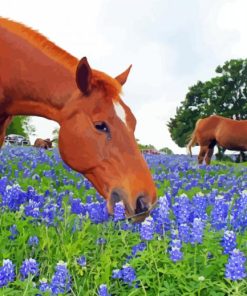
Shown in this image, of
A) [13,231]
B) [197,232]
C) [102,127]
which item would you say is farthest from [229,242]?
[13,231]

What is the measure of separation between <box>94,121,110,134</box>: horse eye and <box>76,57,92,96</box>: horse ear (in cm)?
33

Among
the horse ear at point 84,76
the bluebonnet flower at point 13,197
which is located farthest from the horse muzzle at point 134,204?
the bluebonnet flower at point 13,197

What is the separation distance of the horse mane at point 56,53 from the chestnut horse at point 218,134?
60.2 feet

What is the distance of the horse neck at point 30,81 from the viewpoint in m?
5.34

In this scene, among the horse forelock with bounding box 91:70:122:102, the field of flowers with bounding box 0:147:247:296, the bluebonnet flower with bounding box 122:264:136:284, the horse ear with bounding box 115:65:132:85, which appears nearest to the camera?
the field of flowers with bounding box 0:147:247:296

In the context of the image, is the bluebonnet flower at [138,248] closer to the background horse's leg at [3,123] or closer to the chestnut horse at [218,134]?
the background horse's leg at [3,123]

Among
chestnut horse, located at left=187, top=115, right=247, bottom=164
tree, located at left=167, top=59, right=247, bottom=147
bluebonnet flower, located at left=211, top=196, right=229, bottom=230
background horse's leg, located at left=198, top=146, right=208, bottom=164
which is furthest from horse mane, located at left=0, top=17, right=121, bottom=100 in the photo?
tree, located at left=167, top=59, right=247, bottom=147

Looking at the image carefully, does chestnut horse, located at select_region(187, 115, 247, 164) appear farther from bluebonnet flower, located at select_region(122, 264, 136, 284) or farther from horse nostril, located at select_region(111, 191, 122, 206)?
bluebonnet flower, located at select_region(122, 264, 136, 284)

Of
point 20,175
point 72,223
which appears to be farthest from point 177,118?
point 72,223

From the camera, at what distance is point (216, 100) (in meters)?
66.9

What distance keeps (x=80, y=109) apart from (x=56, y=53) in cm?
87

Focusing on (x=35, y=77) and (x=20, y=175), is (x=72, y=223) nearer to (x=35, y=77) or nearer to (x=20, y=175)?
(x=35, y=77)

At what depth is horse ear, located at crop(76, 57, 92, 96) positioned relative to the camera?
486 centimetres

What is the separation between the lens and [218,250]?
4617 millimetres
